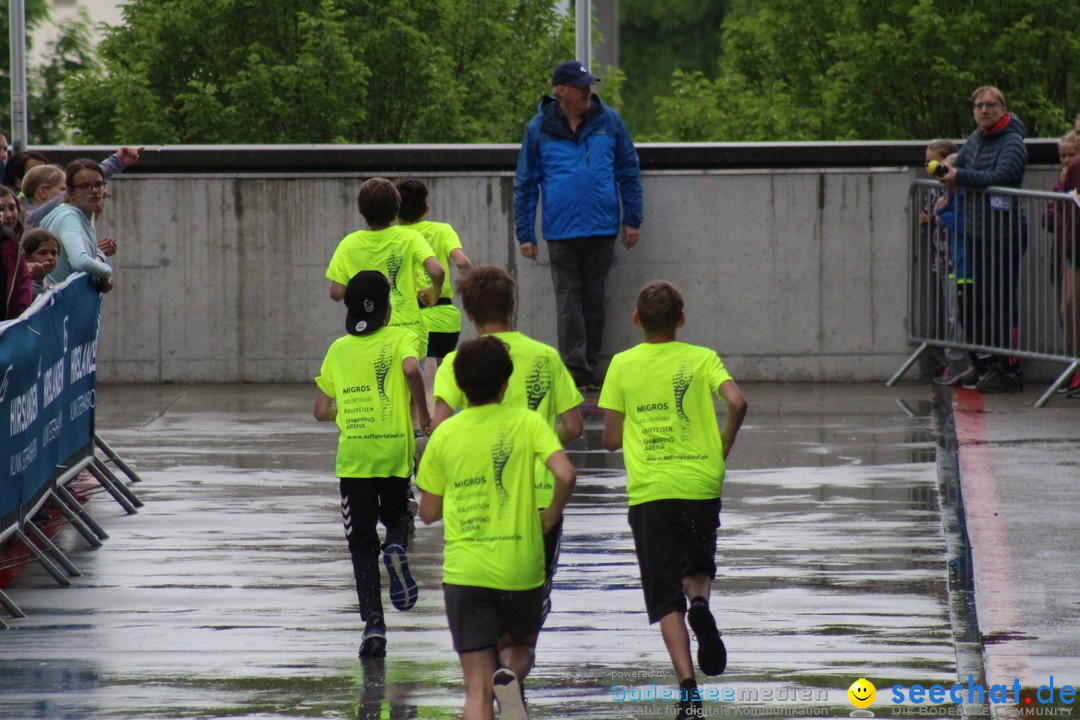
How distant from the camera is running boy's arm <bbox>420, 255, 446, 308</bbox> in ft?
34.7

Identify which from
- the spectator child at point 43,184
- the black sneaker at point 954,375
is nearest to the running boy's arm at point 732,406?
the spectator child at point 43,184

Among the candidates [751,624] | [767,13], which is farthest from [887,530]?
[767,13]

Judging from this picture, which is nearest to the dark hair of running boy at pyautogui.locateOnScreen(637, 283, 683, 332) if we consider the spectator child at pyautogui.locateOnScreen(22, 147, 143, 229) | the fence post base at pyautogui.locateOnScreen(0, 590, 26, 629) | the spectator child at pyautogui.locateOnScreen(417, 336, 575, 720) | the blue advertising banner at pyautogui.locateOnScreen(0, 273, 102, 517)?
the spectator child at pyautogui.locateOnScreen(417, 336, 575, 720)

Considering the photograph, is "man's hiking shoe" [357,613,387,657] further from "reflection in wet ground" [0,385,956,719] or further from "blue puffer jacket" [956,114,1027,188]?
"blue puffer jacket" [956,114,1027,188]

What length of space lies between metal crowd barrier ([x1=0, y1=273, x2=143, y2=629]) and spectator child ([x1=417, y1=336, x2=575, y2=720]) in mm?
2762

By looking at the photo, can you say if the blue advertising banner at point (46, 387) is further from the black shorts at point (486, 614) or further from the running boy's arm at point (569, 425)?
the black shorts at point (486, 614)

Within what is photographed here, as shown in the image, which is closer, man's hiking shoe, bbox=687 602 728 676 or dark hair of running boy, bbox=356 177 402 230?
man's hiking shoe, bbox=687 602 728 676

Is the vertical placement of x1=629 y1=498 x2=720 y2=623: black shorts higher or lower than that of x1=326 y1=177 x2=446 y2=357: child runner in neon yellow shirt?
lower

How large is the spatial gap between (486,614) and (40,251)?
5.05 m

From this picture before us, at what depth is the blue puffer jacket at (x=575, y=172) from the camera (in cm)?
1487

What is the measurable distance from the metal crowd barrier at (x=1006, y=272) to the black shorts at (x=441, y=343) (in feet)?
15.0

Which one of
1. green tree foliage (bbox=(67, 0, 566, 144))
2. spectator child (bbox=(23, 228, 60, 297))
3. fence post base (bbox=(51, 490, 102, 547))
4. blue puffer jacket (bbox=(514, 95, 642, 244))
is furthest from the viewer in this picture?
green tree foliage (bbox=(67, 0, 566, 144))

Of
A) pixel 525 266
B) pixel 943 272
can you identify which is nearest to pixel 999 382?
pixel 943 272

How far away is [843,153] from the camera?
15.8 meters
